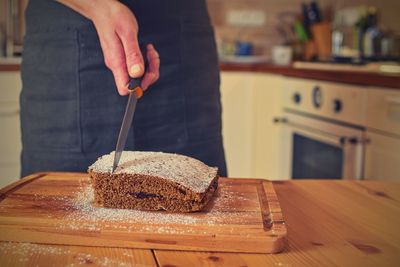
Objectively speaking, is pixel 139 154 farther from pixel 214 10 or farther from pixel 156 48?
pixel 214 10

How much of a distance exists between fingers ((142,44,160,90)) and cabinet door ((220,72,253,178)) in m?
1.55

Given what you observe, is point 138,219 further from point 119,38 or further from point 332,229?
point 119,38

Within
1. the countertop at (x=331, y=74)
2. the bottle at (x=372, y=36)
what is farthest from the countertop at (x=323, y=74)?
the bottle at (x=372, y=36)

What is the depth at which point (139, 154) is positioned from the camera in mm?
763

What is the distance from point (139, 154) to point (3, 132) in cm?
161

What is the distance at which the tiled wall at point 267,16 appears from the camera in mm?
3062

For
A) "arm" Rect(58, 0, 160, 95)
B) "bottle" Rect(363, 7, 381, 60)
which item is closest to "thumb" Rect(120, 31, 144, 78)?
"arm" Rect(58, 0, 160, 95)

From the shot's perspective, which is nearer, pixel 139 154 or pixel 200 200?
pixel 200 200

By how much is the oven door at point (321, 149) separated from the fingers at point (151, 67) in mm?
1068

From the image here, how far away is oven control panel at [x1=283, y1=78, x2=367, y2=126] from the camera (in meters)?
1.82

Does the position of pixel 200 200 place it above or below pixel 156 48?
below

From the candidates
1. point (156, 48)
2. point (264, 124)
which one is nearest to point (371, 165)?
point (264, 124)

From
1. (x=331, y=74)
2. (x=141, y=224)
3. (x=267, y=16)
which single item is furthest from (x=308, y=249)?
(x=267, y=16)

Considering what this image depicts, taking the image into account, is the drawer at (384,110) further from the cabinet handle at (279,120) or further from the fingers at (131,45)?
the fingers at (131,45)
